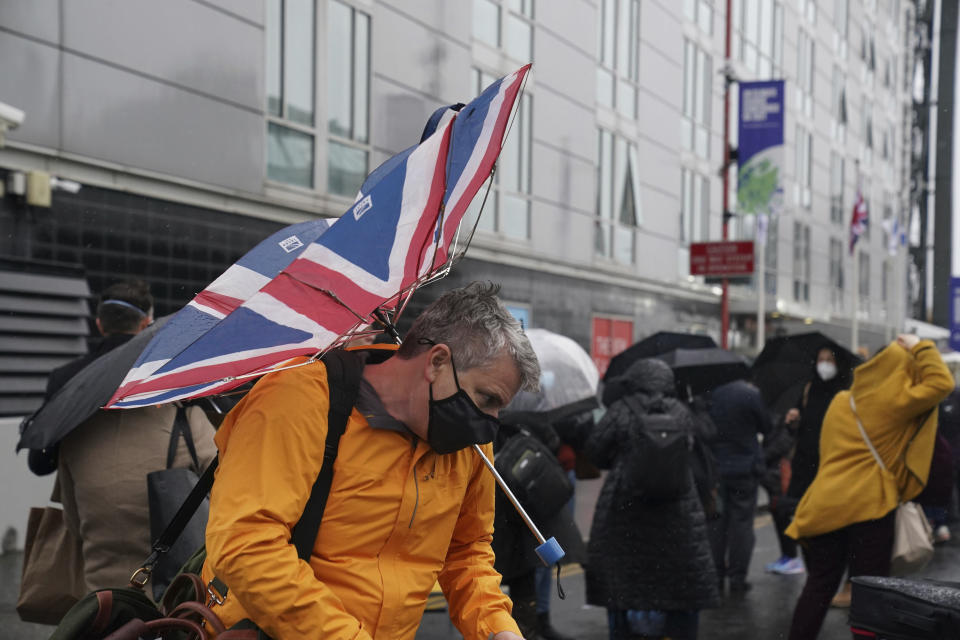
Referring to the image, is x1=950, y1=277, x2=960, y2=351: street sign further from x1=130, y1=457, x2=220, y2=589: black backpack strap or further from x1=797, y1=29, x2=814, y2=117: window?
x1=130, y1=457, x2=220, y2=589: black backpack strap

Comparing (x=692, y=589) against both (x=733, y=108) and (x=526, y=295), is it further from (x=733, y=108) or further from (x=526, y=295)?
(x=733, y=108)

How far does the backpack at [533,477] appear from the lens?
5.16 metres

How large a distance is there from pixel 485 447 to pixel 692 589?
Result: 335 cm

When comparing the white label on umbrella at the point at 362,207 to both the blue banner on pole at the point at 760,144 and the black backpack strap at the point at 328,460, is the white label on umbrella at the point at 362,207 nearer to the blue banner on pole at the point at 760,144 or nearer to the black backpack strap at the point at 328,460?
the black backpack strap at the point at 328,460

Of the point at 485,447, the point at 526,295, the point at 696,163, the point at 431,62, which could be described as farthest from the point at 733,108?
the point at 485,447

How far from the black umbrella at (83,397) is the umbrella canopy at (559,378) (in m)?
2.18

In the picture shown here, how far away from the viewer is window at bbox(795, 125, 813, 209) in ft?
100

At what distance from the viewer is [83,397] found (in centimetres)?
379

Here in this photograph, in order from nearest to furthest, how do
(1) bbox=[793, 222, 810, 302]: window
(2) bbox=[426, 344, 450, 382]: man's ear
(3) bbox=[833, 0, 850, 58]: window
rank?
(2) bbox=[426, 344, 450, 382]: man's ear → (1) bbox=[793, 222, 810, 302]: window → (3) bbox=[833, 0, 850, 58]: window

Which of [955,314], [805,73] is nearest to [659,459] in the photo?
[805,73]

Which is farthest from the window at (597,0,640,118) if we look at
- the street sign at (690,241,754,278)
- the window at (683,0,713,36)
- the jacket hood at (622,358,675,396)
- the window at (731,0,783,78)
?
the jacket hood at (622,358,675,396)

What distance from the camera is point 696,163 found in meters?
23.0

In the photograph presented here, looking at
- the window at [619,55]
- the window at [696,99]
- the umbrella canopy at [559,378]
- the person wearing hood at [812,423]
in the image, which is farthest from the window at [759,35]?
the umbrella canopy at [559,378]

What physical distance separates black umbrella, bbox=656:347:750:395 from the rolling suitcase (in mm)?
4179
